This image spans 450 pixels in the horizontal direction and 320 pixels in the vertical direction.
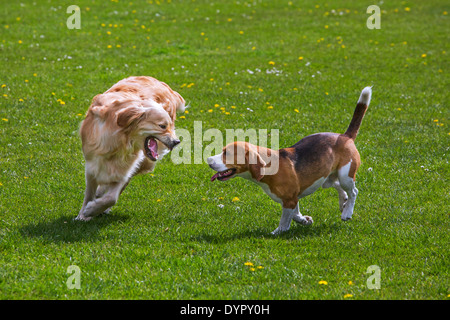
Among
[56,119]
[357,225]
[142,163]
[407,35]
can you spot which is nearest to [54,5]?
[56,119]

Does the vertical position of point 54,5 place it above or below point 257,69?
above

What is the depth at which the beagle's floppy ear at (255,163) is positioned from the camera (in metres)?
5.91

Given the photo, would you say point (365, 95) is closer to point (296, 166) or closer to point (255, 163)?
point (296, 166)

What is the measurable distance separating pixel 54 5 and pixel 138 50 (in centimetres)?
540

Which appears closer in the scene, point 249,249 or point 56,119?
point 249,249

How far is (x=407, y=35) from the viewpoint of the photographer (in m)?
16.3

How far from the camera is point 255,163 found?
5914 mm

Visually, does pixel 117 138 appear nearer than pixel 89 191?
Yes

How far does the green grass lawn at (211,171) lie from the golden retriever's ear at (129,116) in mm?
1197

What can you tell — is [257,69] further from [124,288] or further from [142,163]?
[124,288]

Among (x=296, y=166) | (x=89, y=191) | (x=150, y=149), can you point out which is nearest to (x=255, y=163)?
Result: (x=296, y=166)

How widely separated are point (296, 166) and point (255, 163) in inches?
19.8

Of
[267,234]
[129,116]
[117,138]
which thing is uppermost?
[129,116]

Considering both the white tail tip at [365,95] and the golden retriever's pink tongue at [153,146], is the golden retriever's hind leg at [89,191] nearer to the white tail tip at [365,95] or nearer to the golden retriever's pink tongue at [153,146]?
the golden retriever's pink tongue at [153,146]
